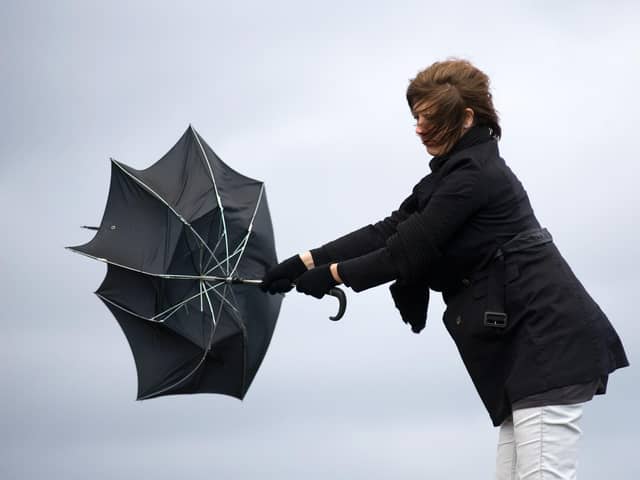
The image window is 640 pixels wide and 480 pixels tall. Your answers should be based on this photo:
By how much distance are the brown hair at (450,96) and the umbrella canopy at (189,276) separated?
215 centimetres

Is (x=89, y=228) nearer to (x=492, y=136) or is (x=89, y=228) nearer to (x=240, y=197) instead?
(x=240, y=197)

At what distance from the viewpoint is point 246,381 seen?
745 cm

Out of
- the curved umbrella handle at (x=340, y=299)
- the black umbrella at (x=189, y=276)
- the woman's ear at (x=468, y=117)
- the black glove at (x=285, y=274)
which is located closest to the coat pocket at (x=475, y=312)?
the curved umbrella handle at (x=340, y=299)

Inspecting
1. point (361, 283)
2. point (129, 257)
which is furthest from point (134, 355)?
point (361, 283)

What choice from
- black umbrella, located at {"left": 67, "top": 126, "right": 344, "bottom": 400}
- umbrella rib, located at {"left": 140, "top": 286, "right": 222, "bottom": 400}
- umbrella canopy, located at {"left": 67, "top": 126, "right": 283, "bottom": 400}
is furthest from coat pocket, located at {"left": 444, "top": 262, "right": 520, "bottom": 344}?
umbrella rib, located at {"left": 140, "top": 286, "right": 222, "bottom": 400}

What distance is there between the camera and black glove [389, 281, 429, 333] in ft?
18.9

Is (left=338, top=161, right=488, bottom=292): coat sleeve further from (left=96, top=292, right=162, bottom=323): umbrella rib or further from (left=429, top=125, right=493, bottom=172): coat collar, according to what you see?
(left=96, top=292, right=162, bottom=323): umbrella rib

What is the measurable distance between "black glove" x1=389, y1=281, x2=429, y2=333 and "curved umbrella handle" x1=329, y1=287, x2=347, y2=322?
279mm

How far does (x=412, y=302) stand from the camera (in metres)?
5.79

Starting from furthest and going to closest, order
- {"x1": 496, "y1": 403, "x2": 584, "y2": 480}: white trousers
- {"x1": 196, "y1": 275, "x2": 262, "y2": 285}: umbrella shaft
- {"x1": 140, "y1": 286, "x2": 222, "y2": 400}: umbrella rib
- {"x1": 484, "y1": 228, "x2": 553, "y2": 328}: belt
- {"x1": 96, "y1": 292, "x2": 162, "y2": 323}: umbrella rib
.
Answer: {"x1": 96, "y1": 292, "x2": 162, "y2": 323}: umbrella rib → {"x1": 140, "y1": 286, "x2": 222, "y2": 400}: umbrella rib → {"x1": 196, "y1": 275, "x2": 262, "y2": 285}: umbrella shaft → {"x1": 484, "y1": 228, "x2": 553, "y2": 328}: belt → {"x1": 496, "y1": 403, "x2": 584, "y2": 480}: white trousers

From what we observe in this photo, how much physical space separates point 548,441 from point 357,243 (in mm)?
1864

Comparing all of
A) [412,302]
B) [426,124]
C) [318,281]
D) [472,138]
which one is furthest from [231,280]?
[472,138]

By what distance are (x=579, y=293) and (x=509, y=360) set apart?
1.64 ft

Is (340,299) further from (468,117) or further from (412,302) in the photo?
(468,117)
